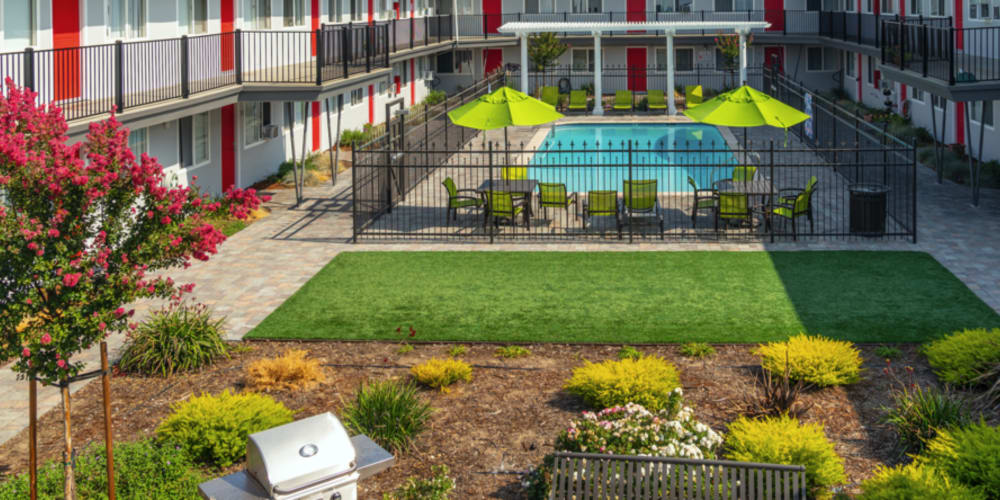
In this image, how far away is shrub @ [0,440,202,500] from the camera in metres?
8.59

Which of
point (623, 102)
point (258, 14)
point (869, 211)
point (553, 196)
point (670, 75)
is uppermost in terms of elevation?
point (258, 14)

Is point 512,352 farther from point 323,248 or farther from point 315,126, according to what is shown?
point 315,126

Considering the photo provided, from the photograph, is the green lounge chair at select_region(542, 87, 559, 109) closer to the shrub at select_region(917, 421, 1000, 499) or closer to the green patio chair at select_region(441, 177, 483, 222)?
the green patio chair at select_region(441, 177, 483, 222)

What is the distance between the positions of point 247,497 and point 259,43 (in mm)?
19765

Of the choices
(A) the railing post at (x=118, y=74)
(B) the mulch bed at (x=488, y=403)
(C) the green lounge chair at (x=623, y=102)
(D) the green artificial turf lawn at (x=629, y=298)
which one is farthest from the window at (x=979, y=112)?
(A) the railing post at (x=118, y=74)

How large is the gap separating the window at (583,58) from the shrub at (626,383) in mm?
38864

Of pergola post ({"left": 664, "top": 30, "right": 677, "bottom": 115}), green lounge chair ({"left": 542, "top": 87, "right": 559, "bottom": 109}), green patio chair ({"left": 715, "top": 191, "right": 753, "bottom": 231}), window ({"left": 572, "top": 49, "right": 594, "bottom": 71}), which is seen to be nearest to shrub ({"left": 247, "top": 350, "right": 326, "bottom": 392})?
green patio chair ({"left": 715, "top": 191, "right": 753, "bottom": 231})

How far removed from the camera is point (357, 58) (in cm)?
2570

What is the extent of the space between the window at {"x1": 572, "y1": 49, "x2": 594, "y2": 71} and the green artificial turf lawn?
32.1 m

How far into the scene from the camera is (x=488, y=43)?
4488 cm

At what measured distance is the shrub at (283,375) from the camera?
11656 millimetres

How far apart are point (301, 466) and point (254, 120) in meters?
20.9

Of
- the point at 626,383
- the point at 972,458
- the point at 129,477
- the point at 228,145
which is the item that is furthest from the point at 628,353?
the point at 228,145

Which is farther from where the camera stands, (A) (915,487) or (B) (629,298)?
(B) (629,298)
